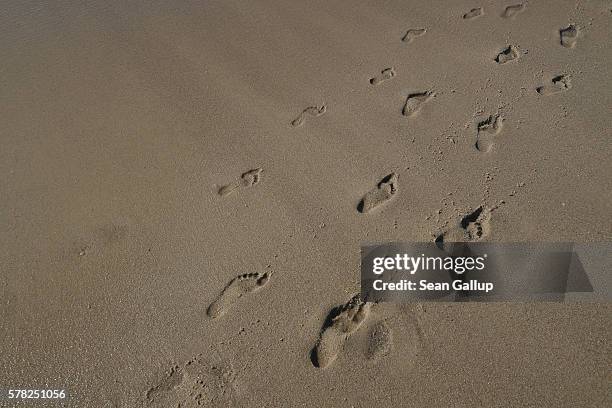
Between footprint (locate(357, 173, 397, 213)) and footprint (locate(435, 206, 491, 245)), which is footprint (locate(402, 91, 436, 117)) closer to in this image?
footprint (locate(357, 173, 397, 213))

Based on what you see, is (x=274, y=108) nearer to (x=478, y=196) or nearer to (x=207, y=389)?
(x=478, y=196)

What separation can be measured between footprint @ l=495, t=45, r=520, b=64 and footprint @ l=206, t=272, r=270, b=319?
2810 mm

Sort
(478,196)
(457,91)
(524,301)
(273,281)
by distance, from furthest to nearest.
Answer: (457,91), (478,196), (273,281), (524,301)

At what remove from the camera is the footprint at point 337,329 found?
2.68m

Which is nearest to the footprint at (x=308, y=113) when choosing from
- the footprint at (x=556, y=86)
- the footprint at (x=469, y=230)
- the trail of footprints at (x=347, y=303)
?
the trail of footprints at (x=347, y=303)

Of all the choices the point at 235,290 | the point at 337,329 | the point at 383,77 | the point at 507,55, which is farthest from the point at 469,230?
the point at 507,55

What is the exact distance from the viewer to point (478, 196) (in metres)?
3.19

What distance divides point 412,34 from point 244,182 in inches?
90.6

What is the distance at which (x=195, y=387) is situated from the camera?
8.69ft

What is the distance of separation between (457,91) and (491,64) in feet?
1.58

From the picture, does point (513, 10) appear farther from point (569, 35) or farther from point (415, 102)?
point (415, 102)

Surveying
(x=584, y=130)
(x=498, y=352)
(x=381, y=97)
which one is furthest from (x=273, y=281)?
(x=584, y=130)

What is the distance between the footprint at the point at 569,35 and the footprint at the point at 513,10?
463 millimetres

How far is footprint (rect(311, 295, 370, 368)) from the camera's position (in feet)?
8.80
